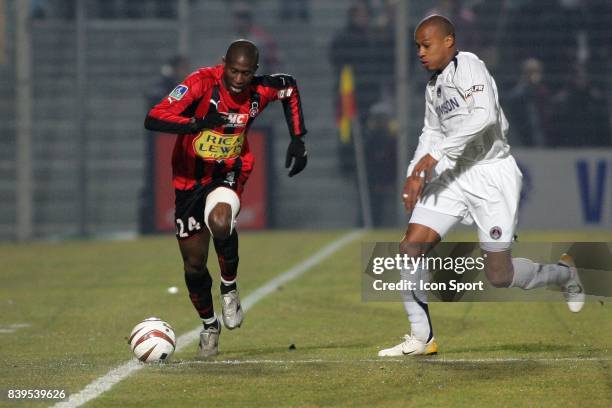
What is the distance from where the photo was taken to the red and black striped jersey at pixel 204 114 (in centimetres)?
770

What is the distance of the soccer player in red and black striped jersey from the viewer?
767 cm

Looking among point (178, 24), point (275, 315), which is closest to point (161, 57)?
point (178, 24)

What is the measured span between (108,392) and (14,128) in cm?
1402

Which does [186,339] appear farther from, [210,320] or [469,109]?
[469,109]

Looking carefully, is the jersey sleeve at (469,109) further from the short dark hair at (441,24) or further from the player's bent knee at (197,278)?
the player's bent knee at (197,278)

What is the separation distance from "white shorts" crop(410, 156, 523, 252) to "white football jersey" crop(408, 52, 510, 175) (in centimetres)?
8

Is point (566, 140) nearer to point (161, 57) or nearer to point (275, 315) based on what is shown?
point (161, 57)

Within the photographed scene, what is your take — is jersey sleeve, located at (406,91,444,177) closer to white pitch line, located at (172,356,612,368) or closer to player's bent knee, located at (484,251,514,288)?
player's bent knee, located at (484,251,514,288)

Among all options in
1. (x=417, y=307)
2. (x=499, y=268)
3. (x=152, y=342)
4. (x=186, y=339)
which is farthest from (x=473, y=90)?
(x=186, y=339)

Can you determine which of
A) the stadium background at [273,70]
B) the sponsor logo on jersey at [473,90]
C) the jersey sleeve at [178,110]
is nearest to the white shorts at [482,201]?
the sponsor logo on jersey at [473,90]

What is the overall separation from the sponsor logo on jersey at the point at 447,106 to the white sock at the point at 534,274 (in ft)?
3.48

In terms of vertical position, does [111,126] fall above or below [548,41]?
below

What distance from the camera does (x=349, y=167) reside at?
2002 cm

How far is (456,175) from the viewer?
787cm
